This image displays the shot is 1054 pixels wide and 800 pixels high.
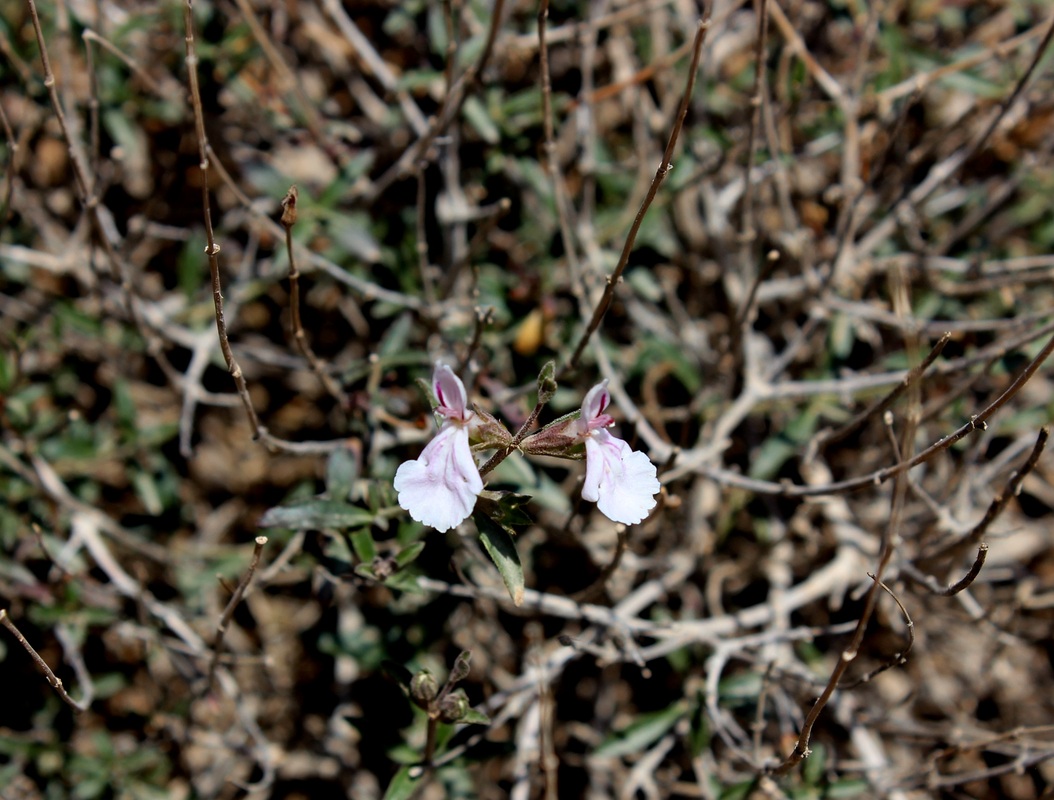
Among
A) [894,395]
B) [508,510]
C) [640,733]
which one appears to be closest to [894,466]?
[894,395]

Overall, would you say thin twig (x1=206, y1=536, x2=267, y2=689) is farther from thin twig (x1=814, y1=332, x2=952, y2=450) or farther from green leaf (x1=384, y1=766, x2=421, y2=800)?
thin twig (x1=814, y1=332, x2=952, y2=450)

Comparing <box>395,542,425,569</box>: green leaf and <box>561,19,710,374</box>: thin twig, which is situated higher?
<box>561,19,710,374</box>: thin twig

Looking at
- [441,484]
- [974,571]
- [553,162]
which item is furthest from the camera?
[553,162]

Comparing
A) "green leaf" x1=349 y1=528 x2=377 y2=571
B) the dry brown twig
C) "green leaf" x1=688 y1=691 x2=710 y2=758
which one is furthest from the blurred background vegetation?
the dry brown twig

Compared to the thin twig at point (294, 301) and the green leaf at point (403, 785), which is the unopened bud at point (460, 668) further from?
the thin twig at point (294, 301)

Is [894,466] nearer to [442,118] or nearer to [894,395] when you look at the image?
[894,395]

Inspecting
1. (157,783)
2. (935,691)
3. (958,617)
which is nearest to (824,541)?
(958,617)

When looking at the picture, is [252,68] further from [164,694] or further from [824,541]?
[824,541]
